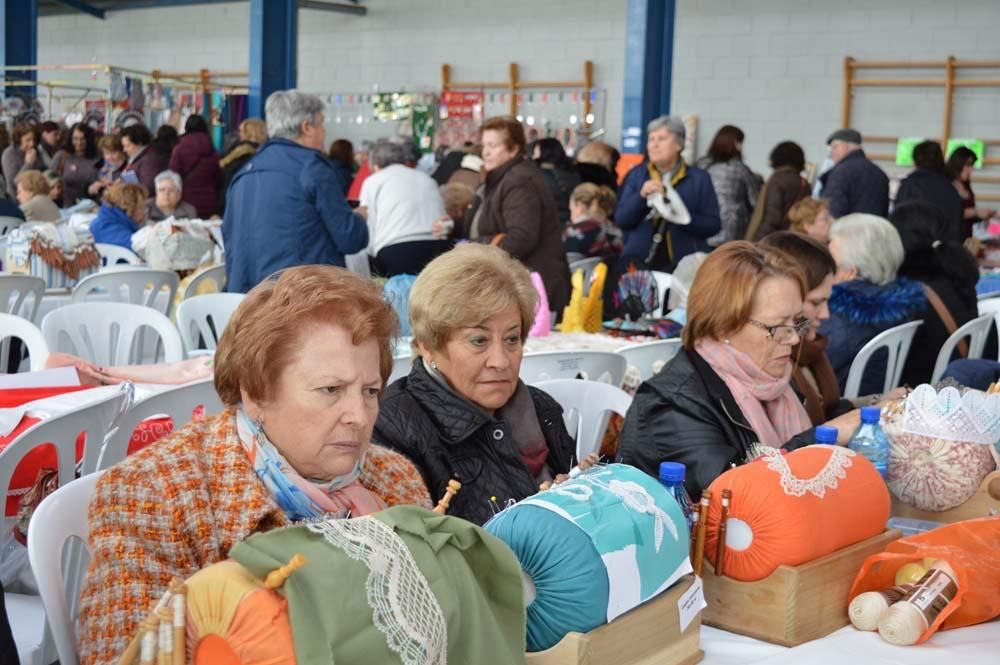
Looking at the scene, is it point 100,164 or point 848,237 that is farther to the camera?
point 100,164

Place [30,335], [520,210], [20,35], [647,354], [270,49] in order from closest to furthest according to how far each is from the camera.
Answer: [30,335] < [647,354] < [520,210] < [270,49] < [20,35]

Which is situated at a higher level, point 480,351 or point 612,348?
point 480,351

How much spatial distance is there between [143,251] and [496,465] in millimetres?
4529

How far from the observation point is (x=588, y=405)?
3.08 m

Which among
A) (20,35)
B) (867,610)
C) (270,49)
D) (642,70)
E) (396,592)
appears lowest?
(867,610)

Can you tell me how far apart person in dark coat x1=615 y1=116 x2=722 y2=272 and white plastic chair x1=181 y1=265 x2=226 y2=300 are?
6.63ft

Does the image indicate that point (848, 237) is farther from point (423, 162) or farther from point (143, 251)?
point (423, 162)

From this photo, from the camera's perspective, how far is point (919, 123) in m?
10.9

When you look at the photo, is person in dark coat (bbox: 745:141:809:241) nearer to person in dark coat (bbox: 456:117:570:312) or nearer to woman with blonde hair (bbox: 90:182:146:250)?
person in dark coat (bbox: 456:117:570:312)

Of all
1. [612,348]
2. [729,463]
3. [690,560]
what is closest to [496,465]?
[729,463]

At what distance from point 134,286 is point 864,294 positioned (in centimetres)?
317

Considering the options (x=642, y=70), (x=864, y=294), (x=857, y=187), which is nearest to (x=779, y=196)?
(x=857, y=187)

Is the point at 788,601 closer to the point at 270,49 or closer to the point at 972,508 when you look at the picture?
the point at 972,508

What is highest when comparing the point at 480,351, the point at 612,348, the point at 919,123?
the point at 919,123
